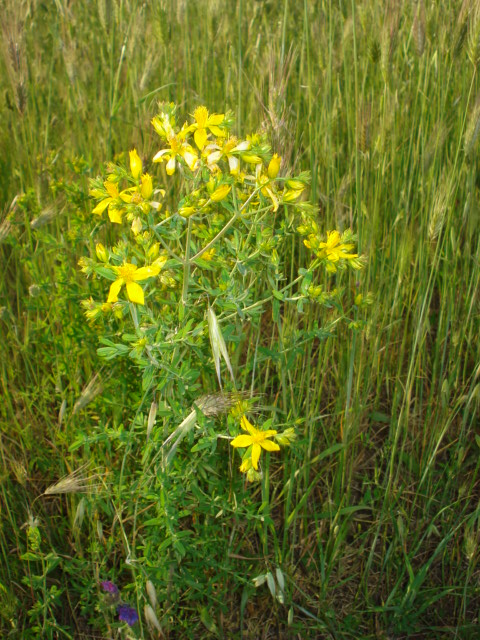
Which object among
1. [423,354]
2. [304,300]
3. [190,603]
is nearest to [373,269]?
[423,354]

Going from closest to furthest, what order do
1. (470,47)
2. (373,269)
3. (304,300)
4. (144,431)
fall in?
(304,300), (144,431), (470,47), (373,269)

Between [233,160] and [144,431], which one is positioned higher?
[233,160]

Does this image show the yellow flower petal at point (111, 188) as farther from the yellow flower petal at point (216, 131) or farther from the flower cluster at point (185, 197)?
the yellow flower petal at point (216, 131)

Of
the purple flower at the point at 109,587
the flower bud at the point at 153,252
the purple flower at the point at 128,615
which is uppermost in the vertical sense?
the flower bud at the point at 153,252

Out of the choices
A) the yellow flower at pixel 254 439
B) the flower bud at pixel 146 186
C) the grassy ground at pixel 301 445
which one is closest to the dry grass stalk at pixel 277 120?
the grassy ground at pixel 301 445

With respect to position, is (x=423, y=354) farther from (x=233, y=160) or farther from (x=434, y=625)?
(x=233, y=160)

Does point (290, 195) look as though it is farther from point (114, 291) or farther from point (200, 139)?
point (114, 291)

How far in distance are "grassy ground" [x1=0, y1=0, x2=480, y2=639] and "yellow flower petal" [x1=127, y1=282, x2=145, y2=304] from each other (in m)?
0.37

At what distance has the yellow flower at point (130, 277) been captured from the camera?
110cm

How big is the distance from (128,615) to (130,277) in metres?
0.76

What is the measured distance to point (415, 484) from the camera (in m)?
1.72

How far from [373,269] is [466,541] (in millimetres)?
725

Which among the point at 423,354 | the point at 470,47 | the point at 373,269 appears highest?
the point at 470,47

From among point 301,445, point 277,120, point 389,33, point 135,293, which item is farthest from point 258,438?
point 389,33
